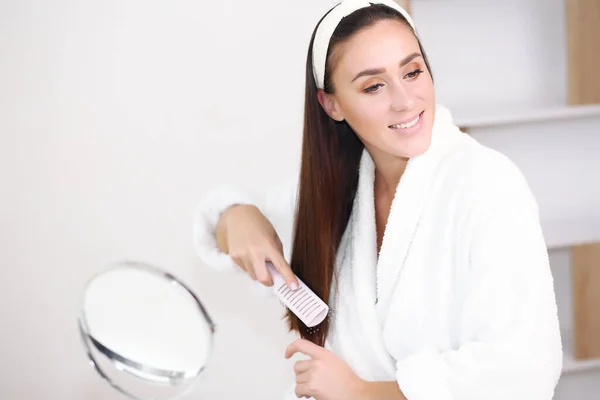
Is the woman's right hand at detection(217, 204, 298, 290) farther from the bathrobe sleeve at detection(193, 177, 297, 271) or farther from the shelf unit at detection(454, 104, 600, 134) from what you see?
the shelf unit at detection(454, 104, 600, 134)

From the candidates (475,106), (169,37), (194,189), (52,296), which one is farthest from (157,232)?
(475,106)

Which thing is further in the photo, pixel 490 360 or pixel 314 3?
pixel 314 3

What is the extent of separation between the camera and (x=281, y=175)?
214 cm

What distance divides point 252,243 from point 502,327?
0.48 metres

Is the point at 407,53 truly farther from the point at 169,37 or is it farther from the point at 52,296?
the point at 52,296

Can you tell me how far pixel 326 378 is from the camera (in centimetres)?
114

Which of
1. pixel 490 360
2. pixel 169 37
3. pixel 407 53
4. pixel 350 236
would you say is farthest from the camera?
pixel 169 37

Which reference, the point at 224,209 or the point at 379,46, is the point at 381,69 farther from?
the point at 224,209

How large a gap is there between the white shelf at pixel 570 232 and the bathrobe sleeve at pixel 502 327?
94 cm

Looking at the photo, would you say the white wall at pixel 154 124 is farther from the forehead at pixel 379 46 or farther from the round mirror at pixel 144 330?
the round mirror at pixel 144 330

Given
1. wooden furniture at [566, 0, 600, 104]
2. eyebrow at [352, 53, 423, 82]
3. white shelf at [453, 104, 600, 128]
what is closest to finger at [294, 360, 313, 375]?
eyebrow at [352, 53, 423, 82]

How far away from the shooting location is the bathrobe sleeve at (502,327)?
3.47 ft

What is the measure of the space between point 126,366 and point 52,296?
1.13 meters

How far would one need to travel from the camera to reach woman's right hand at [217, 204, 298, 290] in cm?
128
